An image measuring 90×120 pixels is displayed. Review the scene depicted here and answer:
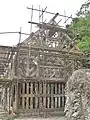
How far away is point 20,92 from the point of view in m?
12.5

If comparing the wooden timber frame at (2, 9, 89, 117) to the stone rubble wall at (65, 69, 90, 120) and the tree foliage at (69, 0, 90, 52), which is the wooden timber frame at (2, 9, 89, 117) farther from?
the stone rubble wall at (65, 69, 90, 120)

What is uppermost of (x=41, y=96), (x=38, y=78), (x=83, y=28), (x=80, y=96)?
(x=83, y=28)

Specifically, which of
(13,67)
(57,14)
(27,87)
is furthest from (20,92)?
(57,14)

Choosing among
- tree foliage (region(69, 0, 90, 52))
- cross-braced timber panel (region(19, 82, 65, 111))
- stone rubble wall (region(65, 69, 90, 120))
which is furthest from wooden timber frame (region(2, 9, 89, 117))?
stone rubble wall (region(65, 69, 90, 120))

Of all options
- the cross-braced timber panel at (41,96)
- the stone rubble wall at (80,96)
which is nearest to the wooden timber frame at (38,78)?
the cross-braced timber panel at (41,96)

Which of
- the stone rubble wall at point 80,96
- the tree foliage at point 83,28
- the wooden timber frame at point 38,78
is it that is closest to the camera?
the stone rubble wall at point 80,96

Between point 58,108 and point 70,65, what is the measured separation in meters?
2.96

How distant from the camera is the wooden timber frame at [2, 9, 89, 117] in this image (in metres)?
12.5

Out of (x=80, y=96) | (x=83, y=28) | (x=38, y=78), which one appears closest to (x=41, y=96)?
(x=38, y=78)

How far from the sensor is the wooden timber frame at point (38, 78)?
1250 centimetres

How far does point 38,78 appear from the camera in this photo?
42.3 feet

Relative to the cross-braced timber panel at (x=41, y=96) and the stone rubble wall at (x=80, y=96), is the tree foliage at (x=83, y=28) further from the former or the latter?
the stone rubble wall at (x=80, y=96)

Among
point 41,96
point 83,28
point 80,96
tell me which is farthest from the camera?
point 83,28

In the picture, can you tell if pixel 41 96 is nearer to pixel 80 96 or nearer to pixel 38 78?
pixel 38 78
